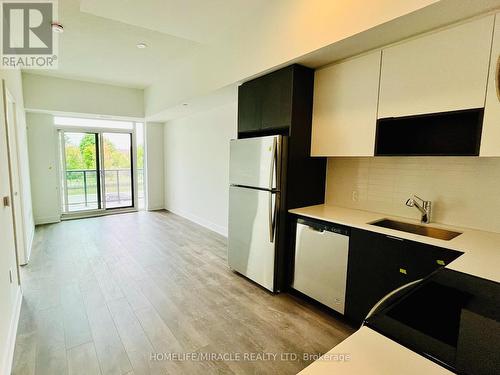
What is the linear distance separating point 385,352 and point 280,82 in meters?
2.45

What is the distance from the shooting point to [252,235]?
301cm

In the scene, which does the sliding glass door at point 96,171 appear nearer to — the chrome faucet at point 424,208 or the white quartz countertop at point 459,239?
the white quartz countertop at point 459,239

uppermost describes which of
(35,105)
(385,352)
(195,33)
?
(195,33)

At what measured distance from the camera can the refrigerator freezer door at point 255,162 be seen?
262 cm

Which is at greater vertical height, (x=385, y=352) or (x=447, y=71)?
(x=447, y=71)

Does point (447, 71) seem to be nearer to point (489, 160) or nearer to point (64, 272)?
point (489, 160)

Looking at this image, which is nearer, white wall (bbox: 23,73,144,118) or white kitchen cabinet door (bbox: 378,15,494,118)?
white kitchen cabinet door (bbox: 378,15,494,118)

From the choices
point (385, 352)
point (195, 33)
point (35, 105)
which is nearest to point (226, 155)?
point (195, 33)

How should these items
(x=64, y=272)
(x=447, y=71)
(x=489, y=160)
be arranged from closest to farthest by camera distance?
(x=447, y=71)
(x=489, y=160)
(x=64, y=272)

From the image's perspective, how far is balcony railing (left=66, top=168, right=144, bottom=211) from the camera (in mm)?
6168

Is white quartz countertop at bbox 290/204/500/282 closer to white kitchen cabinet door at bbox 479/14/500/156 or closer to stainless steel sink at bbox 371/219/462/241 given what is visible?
stainless steel sink at bbox 371/219/462/241

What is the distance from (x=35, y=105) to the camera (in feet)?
16.3

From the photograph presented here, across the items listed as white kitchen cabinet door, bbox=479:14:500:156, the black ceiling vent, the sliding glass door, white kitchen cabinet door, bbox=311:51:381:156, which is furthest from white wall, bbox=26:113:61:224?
white kitchen cabinet door, bbox=479:14:500:156

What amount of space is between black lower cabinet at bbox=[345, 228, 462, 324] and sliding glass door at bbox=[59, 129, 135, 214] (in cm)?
625
